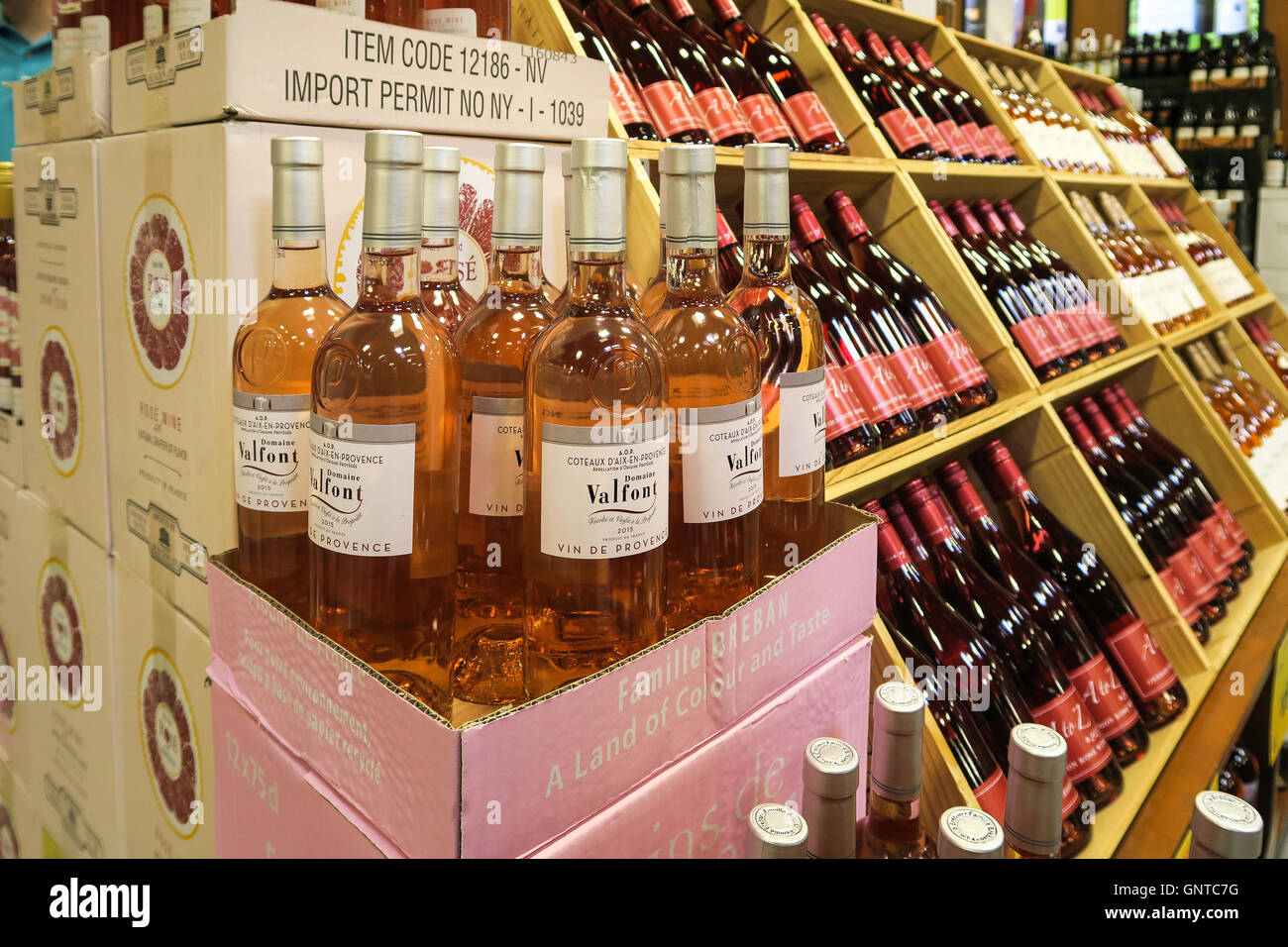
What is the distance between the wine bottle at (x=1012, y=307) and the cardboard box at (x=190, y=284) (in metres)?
1.19

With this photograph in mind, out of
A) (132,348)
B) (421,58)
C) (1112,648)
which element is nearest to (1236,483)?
(1112,648)

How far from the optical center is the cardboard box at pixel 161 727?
0.98m

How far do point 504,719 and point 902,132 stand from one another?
5.40 feet

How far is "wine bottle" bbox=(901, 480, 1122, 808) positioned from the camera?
1427 mm

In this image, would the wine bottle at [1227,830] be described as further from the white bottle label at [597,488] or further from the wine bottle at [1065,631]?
the wine bottle at [1065,631]

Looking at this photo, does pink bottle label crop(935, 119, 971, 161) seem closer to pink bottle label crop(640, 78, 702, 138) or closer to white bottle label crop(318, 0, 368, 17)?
pink bottle label crop(640, 78, 702, 138)

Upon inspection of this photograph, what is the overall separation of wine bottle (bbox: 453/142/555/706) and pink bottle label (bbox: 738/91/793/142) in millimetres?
859

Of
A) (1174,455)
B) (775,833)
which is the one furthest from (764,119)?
(1174,455)

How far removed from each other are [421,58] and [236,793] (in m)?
0.65

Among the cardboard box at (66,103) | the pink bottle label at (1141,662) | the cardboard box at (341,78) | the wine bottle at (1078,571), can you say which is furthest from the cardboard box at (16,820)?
the pink bottle label at (1141,662)

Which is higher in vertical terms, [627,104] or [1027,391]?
[627,104]

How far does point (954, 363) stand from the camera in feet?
5.23

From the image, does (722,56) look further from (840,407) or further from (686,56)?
(840,407)

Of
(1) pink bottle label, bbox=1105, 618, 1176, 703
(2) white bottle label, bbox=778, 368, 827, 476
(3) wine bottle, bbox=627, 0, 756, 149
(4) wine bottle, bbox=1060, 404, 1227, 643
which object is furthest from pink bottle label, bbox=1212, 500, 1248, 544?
(2) white bottle label, bbox=778, 368, 827, 476
